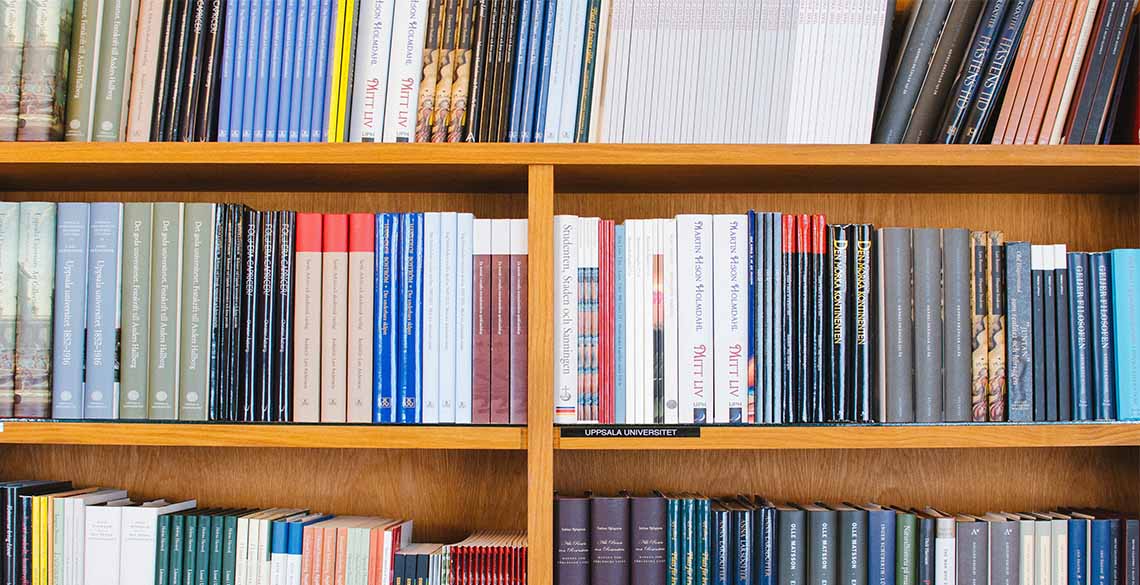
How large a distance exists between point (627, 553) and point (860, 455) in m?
0.46

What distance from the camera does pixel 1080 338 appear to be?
4.12 ft

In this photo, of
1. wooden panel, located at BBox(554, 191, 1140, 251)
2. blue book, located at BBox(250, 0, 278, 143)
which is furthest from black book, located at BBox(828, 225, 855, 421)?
blue book, located at BBox(250, 0, 278, 143)

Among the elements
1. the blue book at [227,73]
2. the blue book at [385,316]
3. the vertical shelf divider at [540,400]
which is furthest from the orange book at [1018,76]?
the blue book at [227,73]

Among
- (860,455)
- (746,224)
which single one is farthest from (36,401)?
(860,455)

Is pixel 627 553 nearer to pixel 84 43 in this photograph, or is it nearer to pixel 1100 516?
pixel 1100 516

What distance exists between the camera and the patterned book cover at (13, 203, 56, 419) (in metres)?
1.24

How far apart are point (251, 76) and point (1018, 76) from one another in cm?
107

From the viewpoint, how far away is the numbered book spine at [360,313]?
1.24m

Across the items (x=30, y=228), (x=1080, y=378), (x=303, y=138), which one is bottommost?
(x=1080, y=378)

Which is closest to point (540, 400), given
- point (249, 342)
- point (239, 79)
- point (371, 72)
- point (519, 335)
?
point (519, 335)

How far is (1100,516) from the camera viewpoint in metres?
1.33

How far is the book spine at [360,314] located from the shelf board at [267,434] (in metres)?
0.04

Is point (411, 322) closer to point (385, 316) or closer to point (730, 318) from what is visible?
point (385, 316)

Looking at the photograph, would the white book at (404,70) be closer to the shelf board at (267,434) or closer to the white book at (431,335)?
the white book at (431,335)
